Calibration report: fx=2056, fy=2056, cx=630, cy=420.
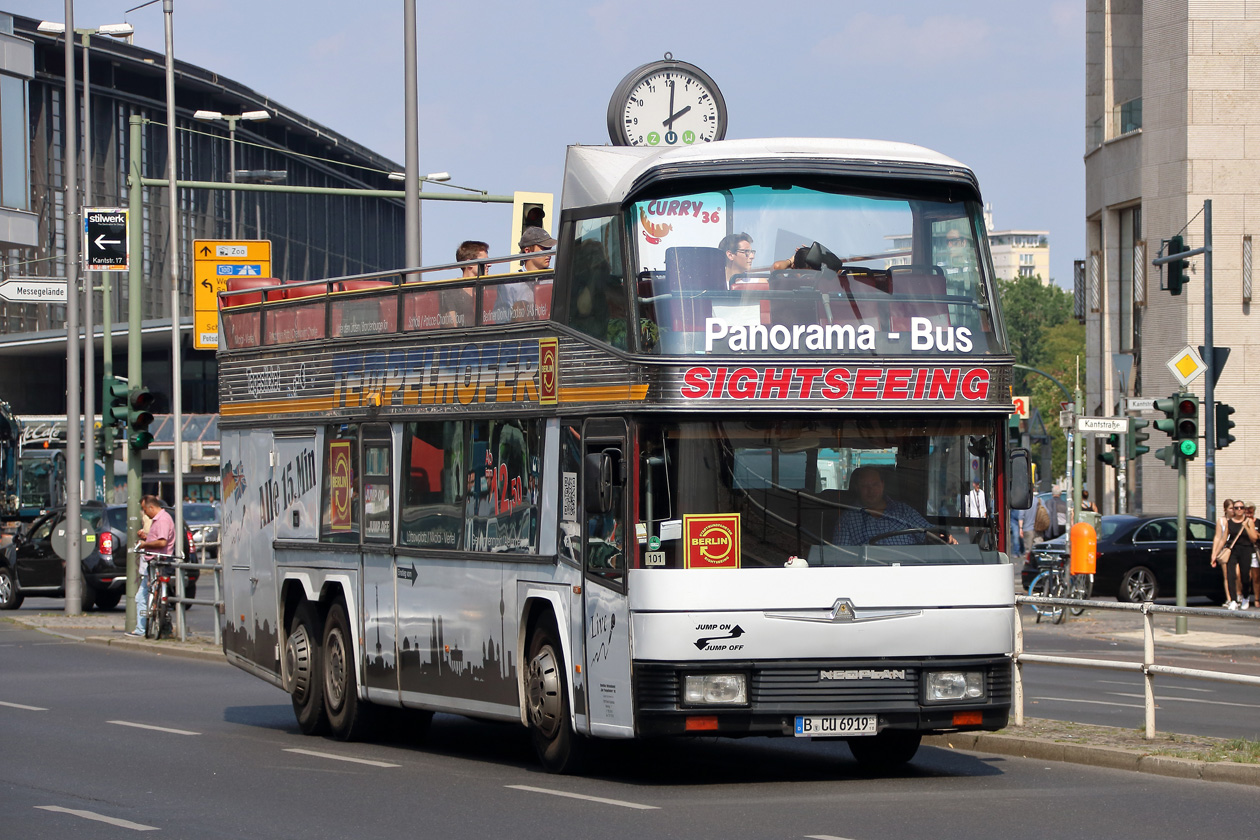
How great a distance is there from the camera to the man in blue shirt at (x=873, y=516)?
11203 millimetres

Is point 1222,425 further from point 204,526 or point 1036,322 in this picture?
point 1036,322

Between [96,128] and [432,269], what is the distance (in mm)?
75223

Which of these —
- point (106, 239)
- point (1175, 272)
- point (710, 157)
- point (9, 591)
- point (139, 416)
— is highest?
point (106, 239)

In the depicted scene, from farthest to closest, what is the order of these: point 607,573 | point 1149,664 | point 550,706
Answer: point 1149,664, point 550,706, point 607,573

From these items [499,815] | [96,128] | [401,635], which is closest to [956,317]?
[499,815]

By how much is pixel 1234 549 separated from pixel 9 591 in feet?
66.2

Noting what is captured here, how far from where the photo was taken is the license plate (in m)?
11.0

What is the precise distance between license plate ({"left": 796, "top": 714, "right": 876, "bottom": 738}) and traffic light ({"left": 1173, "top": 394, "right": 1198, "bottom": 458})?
16.4 meters

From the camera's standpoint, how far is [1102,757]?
493 inches

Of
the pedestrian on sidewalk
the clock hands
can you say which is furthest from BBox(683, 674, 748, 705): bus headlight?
the pedestrian on sidewalk

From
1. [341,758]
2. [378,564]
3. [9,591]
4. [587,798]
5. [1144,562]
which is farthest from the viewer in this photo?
[9,591]

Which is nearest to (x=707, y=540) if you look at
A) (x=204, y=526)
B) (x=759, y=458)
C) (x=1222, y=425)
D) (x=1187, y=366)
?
(x=759, y=458)

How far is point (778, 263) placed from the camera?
11.3m

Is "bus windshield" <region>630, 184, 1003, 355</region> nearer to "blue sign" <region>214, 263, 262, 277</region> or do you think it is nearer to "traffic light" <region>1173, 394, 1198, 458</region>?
"traffic light" <region>1173, 394, 1198, 458</region>
